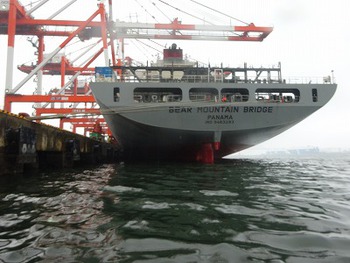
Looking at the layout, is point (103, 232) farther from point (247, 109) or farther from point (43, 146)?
point (247, 109)

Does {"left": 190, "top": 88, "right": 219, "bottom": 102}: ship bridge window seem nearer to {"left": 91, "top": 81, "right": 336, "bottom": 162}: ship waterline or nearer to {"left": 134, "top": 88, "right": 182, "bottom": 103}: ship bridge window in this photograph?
{"left": 91, "top": 81, "right": 336, "bottom": 162}: ship waterline

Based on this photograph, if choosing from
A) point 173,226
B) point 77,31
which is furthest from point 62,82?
point 173,226

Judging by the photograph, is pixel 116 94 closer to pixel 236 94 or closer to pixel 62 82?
pixel 236 94

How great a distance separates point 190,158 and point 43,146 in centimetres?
Result: 974

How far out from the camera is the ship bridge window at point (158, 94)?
16.9 m

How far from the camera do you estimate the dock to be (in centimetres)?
922

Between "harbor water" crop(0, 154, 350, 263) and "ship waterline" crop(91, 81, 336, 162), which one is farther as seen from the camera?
"ship waterline" crop(91, 81, 336, 162)

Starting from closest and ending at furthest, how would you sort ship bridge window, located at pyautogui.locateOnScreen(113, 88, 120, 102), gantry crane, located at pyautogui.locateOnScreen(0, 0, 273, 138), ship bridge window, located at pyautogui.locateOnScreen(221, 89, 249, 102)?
ship bridge window, located at pyautogui.locateOnScreen(113, 88, 120, 102) → ship bridge window, located at pyautogui.locateOnScreen(221, 89, 249, 102) → gantry crane, located at pyautogui.locateOnScreen(0, 0, 273, 138)

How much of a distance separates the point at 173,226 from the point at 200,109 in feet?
39.2

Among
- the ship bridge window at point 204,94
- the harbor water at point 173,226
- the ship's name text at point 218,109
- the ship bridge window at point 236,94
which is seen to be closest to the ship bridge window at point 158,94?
the ship bridge window at point 204,94

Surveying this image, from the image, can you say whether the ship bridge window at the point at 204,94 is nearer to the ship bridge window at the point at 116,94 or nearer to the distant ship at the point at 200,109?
the distant ship at the point at 200,109

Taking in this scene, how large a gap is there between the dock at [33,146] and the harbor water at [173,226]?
3.04 meters

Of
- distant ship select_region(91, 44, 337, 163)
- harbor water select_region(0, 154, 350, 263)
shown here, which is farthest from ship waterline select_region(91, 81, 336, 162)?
harbor water select_region(0, 154, 350, 263)

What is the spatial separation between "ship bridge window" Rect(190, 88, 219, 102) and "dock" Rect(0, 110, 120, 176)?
7.85m
